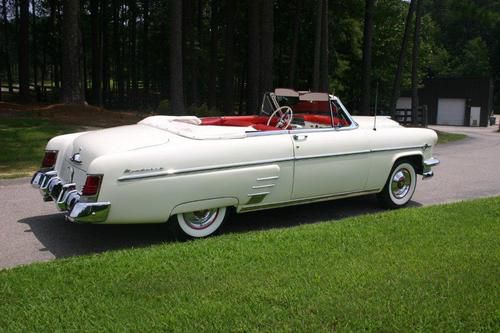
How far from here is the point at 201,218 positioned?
5.44 m

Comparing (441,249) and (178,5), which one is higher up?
(178,5)

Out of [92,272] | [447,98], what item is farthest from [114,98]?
[92,272]

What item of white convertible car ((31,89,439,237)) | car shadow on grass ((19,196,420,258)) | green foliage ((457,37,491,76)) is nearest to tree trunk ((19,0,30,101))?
car shadow on grass ((19,196,420,258))

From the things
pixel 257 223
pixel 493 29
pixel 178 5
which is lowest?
pixel 257 223

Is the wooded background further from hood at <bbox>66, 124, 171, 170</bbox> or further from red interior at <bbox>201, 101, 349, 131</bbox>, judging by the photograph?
hood at <bbox>66, 124, 171, 170</bbox>

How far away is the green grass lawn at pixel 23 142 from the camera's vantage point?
9491 mm

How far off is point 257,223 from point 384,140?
1907 millimetres

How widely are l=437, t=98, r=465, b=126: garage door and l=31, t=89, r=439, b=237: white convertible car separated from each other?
5366cm

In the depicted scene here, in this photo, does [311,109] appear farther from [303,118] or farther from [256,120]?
[256,120]

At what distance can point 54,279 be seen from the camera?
13.3 feet

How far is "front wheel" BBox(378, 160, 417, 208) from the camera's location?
6.98 m

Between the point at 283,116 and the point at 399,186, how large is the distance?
183 cm

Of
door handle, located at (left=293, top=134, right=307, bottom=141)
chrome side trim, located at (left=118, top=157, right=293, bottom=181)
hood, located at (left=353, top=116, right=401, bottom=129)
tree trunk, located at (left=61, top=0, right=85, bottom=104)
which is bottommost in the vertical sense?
chrome side trim, located at (left=118, top=157, right=293, bottom=181)

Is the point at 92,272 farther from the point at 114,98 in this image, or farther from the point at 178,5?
the point at 114,98
